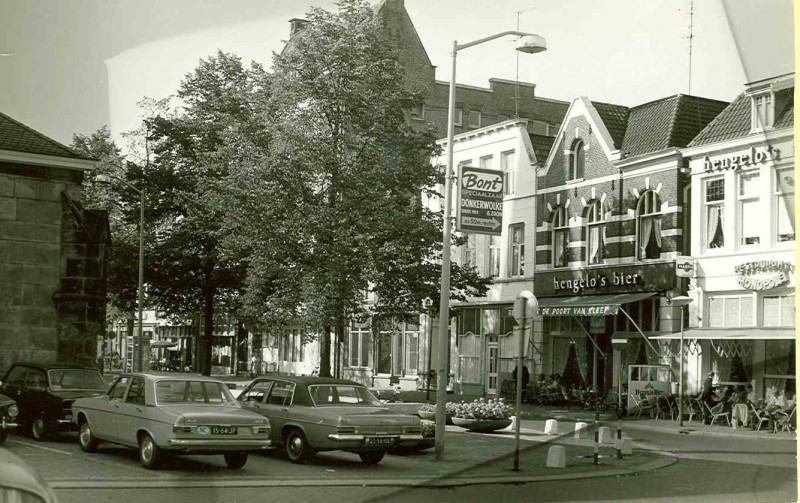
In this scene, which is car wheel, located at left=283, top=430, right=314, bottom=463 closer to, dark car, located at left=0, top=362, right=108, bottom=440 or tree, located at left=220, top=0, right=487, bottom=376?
tree, located at left=220, top=0, right=487, bottom=376

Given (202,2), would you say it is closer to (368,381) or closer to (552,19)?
(552,19)

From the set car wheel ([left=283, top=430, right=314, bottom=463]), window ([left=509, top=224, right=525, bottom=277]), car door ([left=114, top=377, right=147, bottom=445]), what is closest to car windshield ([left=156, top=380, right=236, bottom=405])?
car door ([left=114, top=377, right=147, bottom=445])

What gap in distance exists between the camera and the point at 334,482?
760 cm

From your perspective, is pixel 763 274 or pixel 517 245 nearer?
pixel 763 274

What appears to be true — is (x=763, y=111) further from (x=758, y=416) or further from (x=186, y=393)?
(x=758, y=416)

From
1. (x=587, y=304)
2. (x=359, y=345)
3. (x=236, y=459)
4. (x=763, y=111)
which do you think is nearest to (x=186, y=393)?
(x=236, y=459)

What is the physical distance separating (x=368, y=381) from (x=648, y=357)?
4.30 meters

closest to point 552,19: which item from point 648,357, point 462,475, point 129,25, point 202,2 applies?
point 202,2

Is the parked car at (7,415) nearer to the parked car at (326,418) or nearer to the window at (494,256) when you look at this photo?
the parked car at (326,418)

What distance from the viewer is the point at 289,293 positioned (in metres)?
10.9

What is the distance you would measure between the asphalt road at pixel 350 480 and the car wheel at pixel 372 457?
3.3 inches

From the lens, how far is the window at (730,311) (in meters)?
10.6

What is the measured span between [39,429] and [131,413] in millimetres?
979

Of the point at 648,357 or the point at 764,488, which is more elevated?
the point at 648,357
